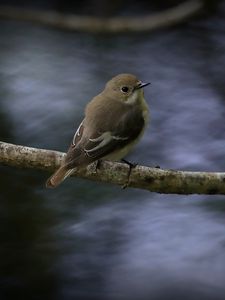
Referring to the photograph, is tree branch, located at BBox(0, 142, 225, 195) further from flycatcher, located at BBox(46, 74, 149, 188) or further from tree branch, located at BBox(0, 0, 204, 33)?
tree branch, located at BBox(0, 0, 204, 33)

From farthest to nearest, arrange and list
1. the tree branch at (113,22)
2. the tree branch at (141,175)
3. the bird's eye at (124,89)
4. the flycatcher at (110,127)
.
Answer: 1. the tree branch at (113,22)
2. the bird's eye at (124,89)
3. the flycatcher at (110,127)
4. the tree branch at (141,175)

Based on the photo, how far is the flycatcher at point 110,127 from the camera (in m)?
5.27

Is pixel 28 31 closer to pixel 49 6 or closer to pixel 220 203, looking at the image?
pixel 49 6

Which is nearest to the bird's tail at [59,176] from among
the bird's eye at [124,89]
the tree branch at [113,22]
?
the bird's eye at [124,89]

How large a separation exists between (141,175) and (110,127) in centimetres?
49

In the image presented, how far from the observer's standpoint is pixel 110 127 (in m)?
5.52

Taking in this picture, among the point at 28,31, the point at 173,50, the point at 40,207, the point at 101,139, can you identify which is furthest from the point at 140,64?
the point at 101,139

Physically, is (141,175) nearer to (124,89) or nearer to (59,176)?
(59,176)

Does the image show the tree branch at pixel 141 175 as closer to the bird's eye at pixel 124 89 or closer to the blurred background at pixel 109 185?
the bird's eye at pixel 124 89

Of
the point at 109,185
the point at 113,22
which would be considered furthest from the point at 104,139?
the point at 109,185

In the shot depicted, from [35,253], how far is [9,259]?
7.4 inches

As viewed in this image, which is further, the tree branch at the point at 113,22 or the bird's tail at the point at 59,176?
the tree branch at the point at 113,22

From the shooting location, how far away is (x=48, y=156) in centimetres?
527

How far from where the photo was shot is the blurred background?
7.30 m
